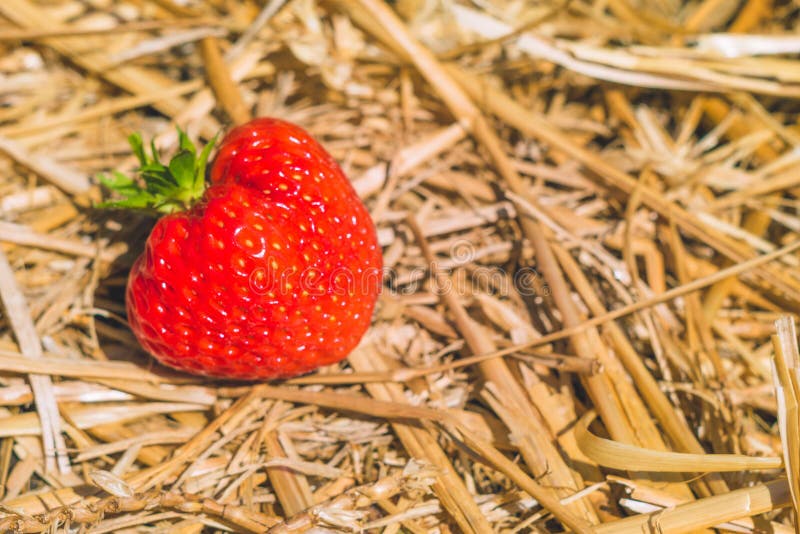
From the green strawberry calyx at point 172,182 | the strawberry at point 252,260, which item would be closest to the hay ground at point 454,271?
the strawberry at point 252,260

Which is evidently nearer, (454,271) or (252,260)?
(252,260)

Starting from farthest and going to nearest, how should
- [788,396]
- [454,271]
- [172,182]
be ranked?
[454,271] < [172,182] < [788,396]

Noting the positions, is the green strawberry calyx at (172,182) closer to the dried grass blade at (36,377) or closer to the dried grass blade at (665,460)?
the dried grass blade at (36,377)

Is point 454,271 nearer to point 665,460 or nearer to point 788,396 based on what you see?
point 665,460

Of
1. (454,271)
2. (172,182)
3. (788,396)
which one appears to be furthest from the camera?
(454,271)

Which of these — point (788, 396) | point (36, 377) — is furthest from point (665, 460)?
point (36, 377)

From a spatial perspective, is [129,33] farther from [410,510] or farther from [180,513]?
[410,510]

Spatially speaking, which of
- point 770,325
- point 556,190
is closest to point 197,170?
point 556,190
